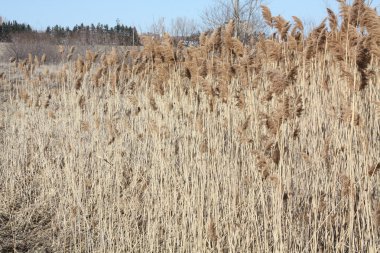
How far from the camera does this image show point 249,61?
3375 millimetres

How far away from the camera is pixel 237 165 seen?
11.5 ft

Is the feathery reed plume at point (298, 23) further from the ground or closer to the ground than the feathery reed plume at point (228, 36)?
further from the ground

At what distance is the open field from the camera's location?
104 inches

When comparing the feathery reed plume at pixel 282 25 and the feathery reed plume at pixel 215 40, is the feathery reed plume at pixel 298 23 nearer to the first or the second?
the feathery reed plume at pixel 282 25

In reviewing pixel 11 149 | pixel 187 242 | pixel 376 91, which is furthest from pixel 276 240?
pixel 11 149

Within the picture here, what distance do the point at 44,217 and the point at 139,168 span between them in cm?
109

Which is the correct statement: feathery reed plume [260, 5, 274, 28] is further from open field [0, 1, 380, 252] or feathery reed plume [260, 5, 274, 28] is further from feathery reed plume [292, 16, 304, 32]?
feathery reed plume [292, 16, 304, 32]

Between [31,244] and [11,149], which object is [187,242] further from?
[11,149]

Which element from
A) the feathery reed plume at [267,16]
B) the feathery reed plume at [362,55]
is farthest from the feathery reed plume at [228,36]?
the feathery reed plume at [362,55]

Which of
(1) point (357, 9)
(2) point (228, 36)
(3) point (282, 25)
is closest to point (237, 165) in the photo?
(2) point (228, 36)

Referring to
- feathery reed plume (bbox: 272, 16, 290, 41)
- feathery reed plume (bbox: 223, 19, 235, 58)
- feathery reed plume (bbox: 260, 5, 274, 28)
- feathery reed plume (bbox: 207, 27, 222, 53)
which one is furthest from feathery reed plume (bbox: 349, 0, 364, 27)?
feathery reed plume (bbox: 207, 27, 222, 53)

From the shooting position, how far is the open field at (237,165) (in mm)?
2637

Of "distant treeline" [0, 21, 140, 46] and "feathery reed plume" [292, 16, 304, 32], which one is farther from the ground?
"distant treeline" [0, 21, 140, 46]

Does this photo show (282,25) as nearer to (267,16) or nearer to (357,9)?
(267,16)
